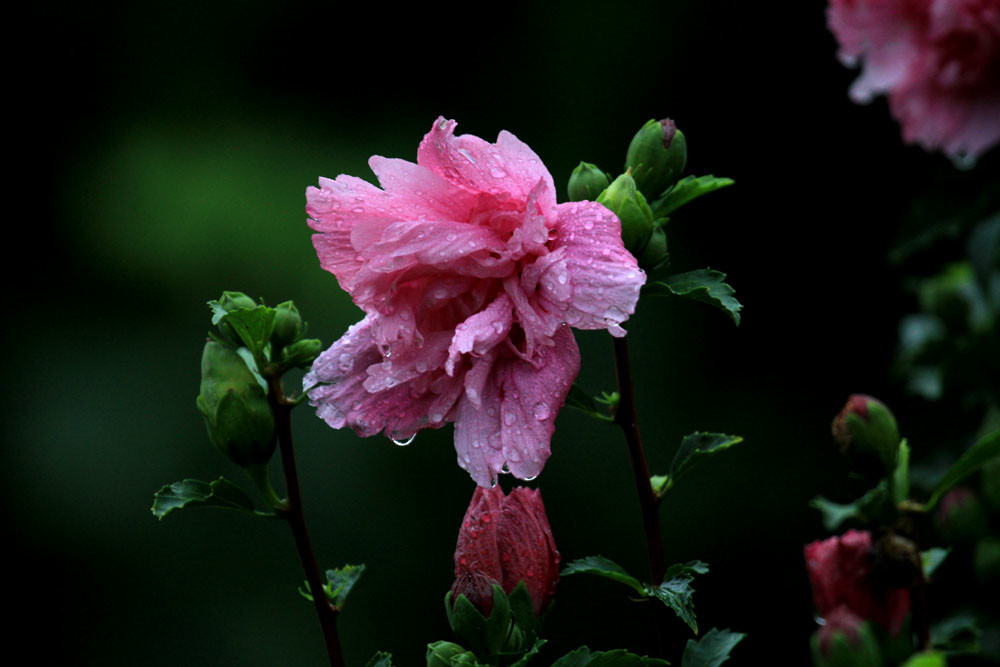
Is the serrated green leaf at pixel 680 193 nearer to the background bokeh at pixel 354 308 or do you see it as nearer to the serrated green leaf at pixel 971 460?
the serrated green leaf at pixel 971 460

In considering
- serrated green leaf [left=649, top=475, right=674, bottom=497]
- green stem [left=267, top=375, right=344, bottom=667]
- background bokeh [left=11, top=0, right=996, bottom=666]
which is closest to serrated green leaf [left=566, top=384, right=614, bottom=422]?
serrated green leaf [left=649, top=475, right=674, bottom=497]

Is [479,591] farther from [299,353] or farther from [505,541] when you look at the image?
[299,353]

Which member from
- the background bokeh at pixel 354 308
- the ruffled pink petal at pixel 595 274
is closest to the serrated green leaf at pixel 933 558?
the ruffled pink petal at pixel 595 274

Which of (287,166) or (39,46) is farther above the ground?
(39,46)

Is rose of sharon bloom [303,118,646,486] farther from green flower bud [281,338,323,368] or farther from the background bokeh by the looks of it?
the background bokeh

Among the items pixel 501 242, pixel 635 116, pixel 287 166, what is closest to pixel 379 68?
pixel 287 166

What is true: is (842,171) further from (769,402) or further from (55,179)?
(55,179)
